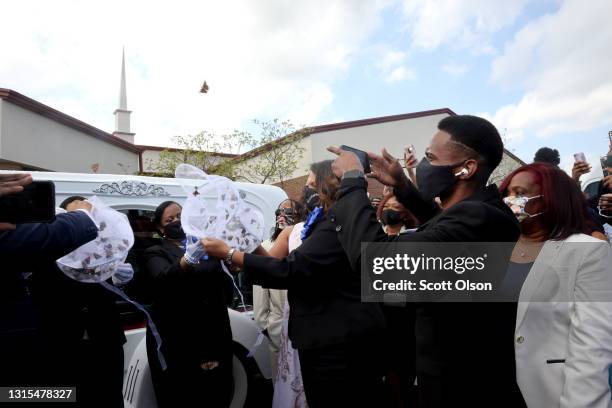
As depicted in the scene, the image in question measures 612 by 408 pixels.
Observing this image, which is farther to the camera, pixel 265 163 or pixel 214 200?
pixel 265 163

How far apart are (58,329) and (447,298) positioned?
1.84m

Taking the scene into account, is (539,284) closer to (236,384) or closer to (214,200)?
(214,200)

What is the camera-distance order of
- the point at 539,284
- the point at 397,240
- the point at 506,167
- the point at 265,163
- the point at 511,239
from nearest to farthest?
the point at 397,240, the point at 511,239, the point at 539,284, the point at 265,163, the point at 506,167

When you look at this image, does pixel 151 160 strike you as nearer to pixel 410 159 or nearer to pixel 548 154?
pixel 548 154

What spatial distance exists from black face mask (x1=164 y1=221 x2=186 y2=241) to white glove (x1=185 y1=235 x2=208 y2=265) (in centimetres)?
86

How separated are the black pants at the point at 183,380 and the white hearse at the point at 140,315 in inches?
11.1

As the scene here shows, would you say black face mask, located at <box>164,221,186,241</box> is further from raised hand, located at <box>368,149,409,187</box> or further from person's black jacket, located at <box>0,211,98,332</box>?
raised hand, located at <box>368,149,409,187</box>

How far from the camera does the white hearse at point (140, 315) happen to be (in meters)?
3.61

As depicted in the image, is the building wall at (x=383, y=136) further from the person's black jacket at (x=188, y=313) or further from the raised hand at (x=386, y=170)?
the raised hand at (x=386, y=170)

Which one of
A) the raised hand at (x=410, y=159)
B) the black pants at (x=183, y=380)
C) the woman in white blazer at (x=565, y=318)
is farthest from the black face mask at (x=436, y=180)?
the black pants at (x=183, y=380)

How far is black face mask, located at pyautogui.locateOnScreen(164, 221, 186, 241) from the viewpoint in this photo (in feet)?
11.8

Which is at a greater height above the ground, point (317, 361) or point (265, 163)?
point (265, 163)

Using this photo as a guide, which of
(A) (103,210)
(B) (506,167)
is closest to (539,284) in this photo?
(A) (103,210)

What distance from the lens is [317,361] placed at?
2.41 metres
